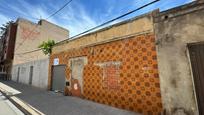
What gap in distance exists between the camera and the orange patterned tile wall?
4617mm

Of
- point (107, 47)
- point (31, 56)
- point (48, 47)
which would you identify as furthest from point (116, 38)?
point (31, 56)

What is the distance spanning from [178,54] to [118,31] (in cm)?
275

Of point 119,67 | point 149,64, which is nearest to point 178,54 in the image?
point 149,64

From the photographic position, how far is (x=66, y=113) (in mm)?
4840

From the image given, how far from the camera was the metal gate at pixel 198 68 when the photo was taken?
3627 millimetres

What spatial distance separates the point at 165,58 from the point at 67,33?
22.6 metres

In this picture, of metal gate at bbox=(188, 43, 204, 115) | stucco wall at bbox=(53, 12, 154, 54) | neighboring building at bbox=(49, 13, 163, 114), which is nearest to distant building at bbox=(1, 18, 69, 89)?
stucco wall at bbox=(53, 12, 154, 54)

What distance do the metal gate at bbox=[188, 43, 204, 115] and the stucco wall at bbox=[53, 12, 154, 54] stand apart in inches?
60.5

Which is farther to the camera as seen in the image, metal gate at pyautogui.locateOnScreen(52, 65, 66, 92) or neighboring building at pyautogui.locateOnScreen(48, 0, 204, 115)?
metal gate at pyautogui.locateOnScreen(52, 65, 66, 92)

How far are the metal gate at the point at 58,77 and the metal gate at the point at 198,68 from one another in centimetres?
724

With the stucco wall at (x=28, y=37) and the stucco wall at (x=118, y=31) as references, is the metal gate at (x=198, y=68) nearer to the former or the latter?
the stucco wall at (x=118, y=31)

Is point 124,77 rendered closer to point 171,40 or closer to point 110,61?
point 110,61

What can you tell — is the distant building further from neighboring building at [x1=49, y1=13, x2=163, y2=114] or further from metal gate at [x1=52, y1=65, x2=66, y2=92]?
neighboring building at [x1=49, y1=13, x2=163, y2=114]

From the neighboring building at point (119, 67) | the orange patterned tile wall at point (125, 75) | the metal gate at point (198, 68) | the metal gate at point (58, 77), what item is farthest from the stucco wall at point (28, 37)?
the metal gate at point (198, 68)
